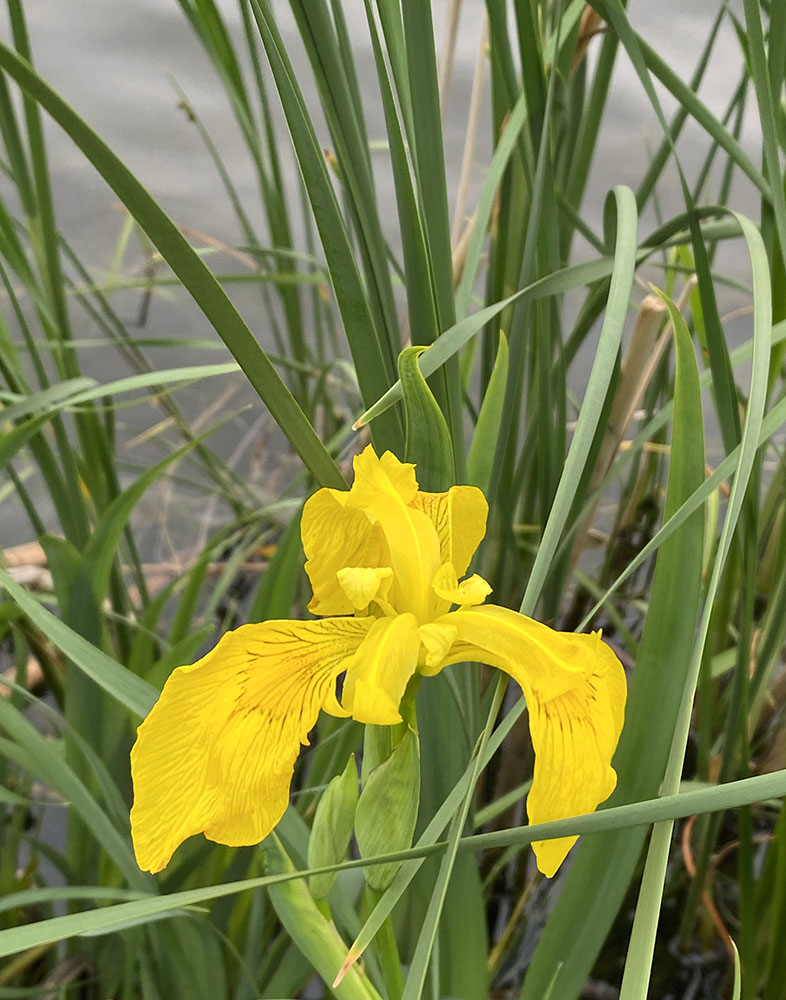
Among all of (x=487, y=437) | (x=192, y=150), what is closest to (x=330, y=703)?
(x=487, y=437)

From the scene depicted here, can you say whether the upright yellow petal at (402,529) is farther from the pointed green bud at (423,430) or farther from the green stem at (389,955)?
the green stem at (389,955)

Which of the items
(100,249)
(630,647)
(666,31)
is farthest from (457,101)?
(630,647)

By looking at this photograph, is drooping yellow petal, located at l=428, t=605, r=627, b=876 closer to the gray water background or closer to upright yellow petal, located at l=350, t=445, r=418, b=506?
upright yellow petal, located at l=350, t=445, r=418, b=506

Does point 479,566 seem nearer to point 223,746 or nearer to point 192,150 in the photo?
point 223,746

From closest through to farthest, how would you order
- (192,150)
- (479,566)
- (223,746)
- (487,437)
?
(223,746) < (487,437) < (479,566) < (192,150)

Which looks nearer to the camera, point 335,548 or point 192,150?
point 335,548

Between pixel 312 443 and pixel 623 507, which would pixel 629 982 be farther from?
pixel 623 507
